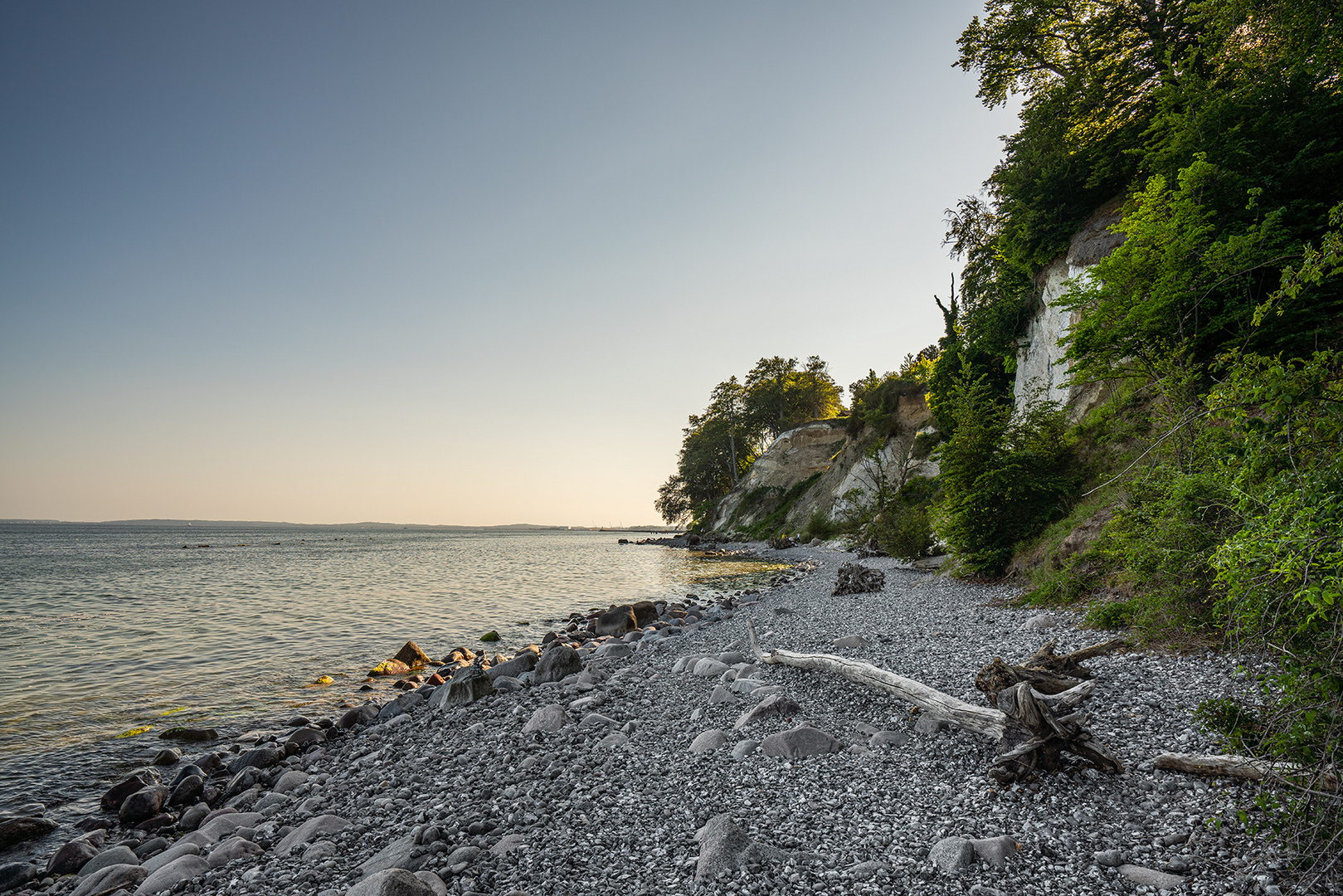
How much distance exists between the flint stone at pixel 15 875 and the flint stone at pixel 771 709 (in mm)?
7142

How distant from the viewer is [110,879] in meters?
4.90

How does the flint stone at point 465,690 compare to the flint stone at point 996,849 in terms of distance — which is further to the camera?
the flint stone at point 465,690

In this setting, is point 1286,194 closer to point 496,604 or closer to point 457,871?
point 457,871

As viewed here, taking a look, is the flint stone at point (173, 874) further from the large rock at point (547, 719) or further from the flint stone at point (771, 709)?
the flint stone at point (771, 709)

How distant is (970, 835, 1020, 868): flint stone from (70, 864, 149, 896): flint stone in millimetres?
7104

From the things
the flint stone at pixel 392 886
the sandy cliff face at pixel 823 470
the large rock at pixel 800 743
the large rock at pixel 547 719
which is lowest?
the large rock at pixel 547 719

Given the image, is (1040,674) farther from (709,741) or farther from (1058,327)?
(1058,327)

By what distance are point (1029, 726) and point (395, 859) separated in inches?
209

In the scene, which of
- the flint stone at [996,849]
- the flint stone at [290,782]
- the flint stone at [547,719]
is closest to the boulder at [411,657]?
the flint stone at [290,782]

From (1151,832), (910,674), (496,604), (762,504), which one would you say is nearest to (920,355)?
(762,504)

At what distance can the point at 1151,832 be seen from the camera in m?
3.46

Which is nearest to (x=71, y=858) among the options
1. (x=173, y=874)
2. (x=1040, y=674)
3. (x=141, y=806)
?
(x=141, y=806)

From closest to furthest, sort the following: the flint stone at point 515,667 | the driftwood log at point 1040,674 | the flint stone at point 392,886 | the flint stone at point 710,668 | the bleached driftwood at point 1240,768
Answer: the bleached driftwood at point 1240,768
the flint stone at point 392,886
the driftwood log at point 1040,674
the flint stone at point 710,668
the flint stone at point 515,667

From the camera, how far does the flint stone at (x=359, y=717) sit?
8879mm
